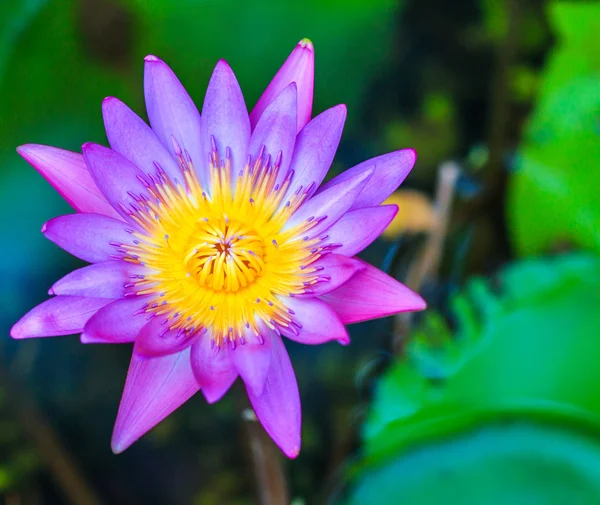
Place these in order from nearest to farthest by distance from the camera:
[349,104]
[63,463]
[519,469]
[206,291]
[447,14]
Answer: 1. [206,291]
2. [519,469]
3. [63,463]
4. [349,104]
5. [447,14]

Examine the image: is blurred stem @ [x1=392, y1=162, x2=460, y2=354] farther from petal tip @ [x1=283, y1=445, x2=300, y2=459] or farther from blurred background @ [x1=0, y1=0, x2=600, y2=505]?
petal tip @ [x1=283, y1=445, x2=300, y2=459]

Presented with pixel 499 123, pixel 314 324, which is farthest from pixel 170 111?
pixel 499 123

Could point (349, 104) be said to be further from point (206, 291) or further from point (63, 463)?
point (63, 463)

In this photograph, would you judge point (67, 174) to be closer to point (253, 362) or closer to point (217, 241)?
point (217, 241)

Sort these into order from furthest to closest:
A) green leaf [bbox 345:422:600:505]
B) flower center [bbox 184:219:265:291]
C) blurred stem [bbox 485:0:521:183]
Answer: blurred stem [bbox 485:0:521:183], green leaf [bbox 345:422:600:505], flower center [bbox 184:219:265:291]

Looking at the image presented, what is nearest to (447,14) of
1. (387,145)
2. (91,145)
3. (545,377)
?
(387,145)

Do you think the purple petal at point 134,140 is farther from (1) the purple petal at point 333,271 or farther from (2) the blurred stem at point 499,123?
(2) the blurred stem at point 499,123

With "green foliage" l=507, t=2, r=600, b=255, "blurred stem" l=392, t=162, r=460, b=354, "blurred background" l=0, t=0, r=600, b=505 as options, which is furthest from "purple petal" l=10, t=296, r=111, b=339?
"green foliage" l=507, t=2, r=600, b=255
